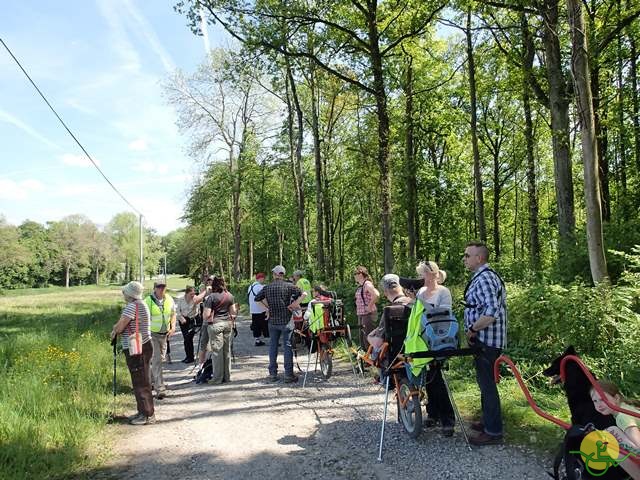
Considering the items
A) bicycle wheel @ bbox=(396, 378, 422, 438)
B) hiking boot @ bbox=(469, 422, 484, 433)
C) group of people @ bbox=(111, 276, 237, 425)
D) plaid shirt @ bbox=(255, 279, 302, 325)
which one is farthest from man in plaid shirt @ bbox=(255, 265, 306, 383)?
hiking boot @ bbox=(469, 422, 484, 433)

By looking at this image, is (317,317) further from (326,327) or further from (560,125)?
(560,125)

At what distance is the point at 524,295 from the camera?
8.34m

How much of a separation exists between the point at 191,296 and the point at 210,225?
36.8m

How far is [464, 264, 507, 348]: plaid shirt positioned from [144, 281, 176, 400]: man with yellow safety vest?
220 inches

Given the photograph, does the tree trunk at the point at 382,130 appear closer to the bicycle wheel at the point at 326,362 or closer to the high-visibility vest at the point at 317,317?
the high-visibility vest at the point at 317,317

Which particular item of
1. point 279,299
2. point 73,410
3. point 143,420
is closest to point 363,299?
point 279,299

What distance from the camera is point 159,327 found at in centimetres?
825

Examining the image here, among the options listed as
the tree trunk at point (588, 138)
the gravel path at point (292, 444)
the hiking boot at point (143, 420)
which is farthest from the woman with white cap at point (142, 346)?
the tree trunk at point (588, 138)

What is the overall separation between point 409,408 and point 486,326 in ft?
4.84

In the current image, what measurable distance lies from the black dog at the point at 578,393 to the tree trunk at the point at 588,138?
15.0 ft

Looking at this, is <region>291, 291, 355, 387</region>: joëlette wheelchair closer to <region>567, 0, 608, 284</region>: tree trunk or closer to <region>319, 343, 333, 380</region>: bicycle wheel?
<region>319, 343, 333, 380</region>: bicycle wheel

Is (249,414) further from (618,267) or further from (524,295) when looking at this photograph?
(618,267)

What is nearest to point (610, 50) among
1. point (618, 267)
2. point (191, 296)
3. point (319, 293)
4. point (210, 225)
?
point (618, 267)

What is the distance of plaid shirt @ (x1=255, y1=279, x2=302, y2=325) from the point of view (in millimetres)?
9141
